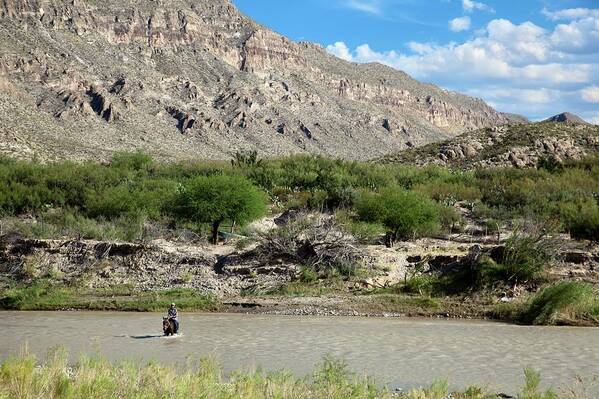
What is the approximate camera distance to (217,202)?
116 ft

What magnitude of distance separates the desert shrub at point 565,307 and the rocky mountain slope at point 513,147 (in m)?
37.9

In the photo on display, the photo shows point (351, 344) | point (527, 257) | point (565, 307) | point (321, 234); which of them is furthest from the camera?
point (321, 234)

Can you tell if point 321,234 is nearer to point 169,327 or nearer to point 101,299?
point 101,299

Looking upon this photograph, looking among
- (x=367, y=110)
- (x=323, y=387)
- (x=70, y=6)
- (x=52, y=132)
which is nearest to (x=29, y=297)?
(x=323, y=387)

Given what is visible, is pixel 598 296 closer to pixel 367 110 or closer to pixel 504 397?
pixel 504 397

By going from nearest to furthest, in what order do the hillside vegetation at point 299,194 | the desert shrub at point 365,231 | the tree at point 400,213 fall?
the desert shrub at point 365,231 < the tree at point 400,213 < the hillside vegetation at point 299,194

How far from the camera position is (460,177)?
50.5 meters

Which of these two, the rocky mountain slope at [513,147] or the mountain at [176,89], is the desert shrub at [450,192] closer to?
the rocky mountain slope at [513,147]

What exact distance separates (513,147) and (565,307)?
148 feet

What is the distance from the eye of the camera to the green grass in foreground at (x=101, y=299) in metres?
25.0

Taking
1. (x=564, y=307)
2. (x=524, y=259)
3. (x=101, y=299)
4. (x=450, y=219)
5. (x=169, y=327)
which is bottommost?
(x=169, y=327)

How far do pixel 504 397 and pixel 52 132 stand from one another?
78.7 metres

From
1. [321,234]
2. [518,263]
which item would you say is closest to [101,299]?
[321,234]

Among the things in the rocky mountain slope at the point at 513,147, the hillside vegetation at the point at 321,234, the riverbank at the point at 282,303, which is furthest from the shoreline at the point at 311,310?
the rocky mountain slope at the point at 513,147
